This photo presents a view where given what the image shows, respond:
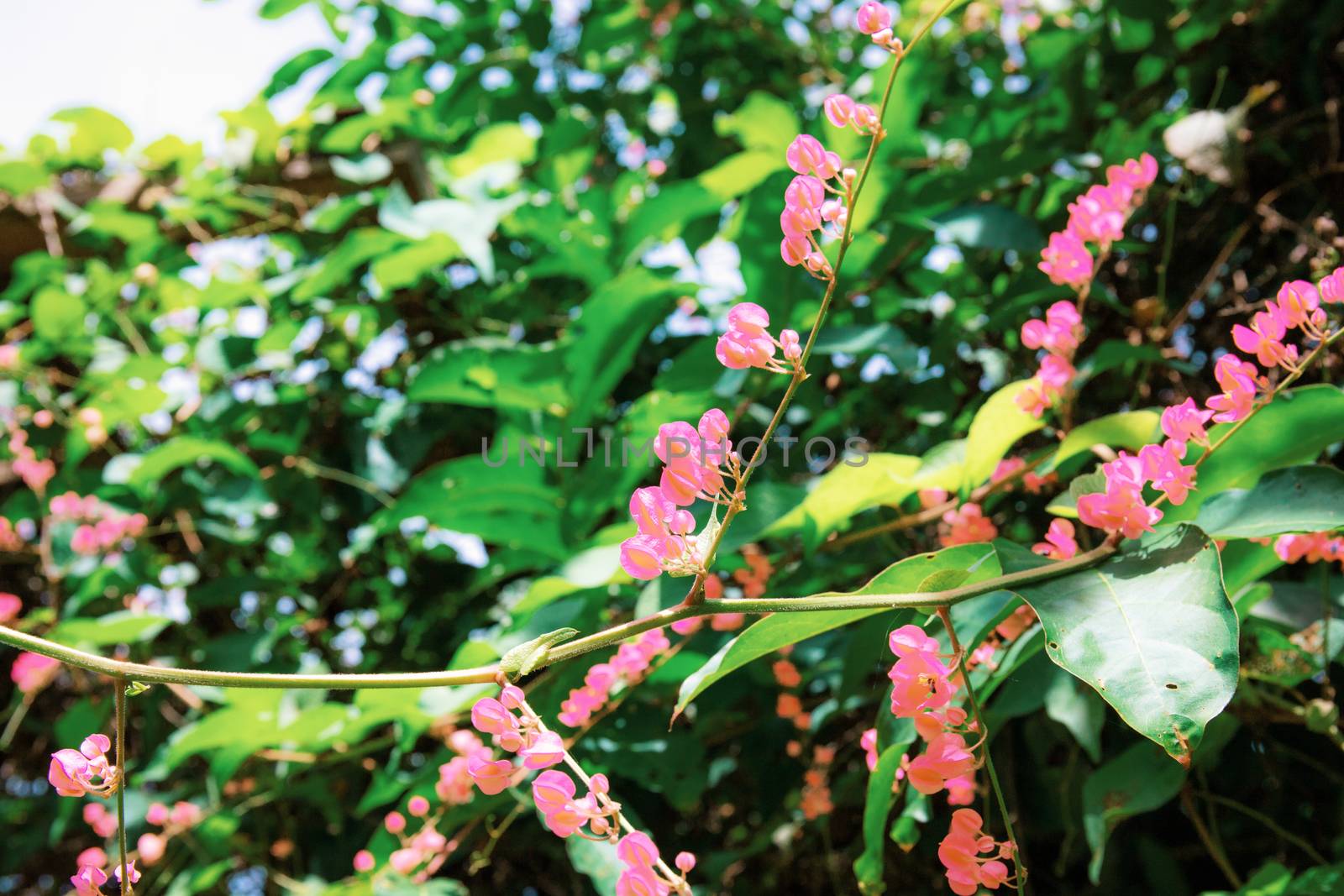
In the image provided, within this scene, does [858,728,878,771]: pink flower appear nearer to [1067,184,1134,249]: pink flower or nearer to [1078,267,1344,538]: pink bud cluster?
[1078,267,1344,538]: pink bud cluster

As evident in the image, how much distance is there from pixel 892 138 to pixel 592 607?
629 mm

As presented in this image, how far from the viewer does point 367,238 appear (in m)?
1.23

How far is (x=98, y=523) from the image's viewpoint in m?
1.58

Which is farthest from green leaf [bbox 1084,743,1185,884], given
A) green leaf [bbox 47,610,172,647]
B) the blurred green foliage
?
green leaf [bbox 47,610,172,647]

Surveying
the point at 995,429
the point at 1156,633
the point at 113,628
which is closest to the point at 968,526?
the point at 995,429

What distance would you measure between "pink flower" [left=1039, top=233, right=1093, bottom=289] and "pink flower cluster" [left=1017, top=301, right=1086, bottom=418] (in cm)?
3

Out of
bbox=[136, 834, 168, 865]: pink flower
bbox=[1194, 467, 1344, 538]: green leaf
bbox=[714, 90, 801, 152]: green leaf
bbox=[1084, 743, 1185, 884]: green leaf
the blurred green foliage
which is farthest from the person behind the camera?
bbox=[136, 834, 168, 865]: pink flower

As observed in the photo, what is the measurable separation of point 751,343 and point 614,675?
1.47 ft

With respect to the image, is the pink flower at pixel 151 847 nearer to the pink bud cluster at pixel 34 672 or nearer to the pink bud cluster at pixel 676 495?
the pink bud cluster at pixel 34 672

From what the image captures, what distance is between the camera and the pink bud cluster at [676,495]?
446 mm

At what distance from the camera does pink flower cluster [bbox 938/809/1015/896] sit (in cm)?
47

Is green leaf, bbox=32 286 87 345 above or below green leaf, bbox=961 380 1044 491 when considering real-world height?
below

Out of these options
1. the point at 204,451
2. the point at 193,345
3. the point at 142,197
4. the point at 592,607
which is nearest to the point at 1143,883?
the point at 592,607

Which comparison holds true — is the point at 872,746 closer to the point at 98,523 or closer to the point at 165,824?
the point at 165,824
